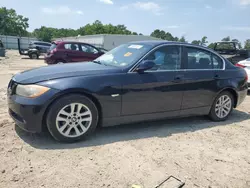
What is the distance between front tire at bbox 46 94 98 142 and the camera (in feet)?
11.7

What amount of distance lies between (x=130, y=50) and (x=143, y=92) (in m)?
0.94

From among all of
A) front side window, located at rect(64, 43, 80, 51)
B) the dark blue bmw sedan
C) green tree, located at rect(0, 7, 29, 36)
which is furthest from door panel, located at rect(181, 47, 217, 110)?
green tree, located at rect(0, 7, 29, 36)

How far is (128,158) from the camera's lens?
11.2 ft

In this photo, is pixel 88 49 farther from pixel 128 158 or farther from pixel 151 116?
pixel 128 158

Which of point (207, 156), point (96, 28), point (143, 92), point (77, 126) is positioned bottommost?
point (207, 156)

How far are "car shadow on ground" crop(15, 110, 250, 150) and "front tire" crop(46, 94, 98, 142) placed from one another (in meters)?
0.14

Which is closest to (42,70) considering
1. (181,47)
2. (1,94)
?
(181,47)

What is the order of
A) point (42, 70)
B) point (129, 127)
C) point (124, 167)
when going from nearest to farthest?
1. point (124, 167)
2. point (42, 70)
3. point (129, 127)

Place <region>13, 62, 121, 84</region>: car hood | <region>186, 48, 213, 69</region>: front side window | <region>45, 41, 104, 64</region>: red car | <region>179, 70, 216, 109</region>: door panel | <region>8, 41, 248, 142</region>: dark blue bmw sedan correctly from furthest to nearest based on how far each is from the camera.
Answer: <region>45, 41, 104, 64</region>: red car, <region>186, 48, 213, 69</region>: front side window, <region>179, 70, 216, 109</region>: door panel, <region>13, 62, 121, 84</region>: car hood, <region>8, 41, 248, 142</region>: dark blue bmw sedan

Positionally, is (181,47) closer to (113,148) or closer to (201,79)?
(201,79)

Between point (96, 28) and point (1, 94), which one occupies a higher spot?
point (96, 28)

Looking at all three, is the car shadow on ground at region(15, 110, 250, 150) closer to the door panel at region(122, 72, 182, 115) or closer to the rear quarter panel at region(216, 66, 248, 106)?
the door panel at region(122, 72, 182, 115)

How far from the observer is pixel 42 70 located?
4.07 metres

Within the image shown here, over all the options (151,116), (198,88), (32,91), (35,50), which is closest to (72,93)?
(32,91)
